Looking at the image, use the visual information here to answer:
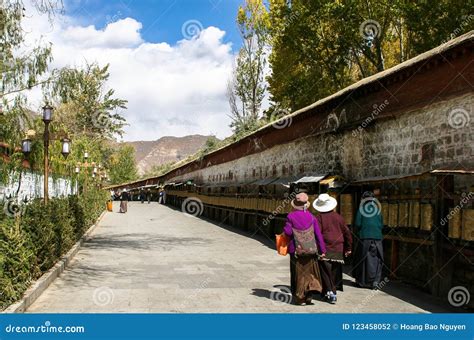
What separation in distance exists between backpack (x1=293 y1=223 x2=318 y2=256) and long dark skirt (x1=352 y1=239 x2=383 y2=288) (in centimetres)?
175

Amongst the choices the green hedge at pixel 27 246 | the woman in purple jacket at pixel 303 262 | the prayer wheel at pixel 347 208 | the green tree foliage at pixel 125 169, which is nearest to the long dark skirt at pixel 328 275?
the woman in purple jacket at pixel 303 262

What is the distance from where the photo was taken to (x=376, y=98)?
11.5 meters

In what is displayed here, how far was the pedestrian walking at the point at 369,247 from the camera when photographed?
8.89 meters

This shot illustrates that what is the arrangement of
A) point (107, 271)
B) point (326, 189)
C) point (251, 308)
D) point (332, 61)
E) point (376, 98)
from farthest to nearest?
point (332, 61), point (326, 189), point (376, 98), point (107, 271), point (251, 308)

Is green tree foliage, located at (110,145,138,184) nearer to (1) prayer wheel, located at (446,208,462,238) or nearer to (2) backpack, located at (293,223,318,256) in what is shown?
(2) backpack, located at (293,223,318,256)

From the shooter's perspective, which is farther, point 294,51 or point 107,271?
point 294,51

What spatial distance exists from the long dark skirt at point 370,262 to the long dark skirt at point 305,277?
160 centimetres

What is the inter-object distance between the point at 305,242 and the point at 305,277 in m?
0.50

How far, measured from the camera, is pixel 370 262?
888 cm

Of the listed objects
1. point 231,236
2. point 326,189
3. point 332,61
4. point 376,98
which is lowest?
point 231,236

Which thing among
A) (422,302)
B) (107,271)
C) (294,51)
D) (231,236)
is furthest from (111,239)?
(294,51)

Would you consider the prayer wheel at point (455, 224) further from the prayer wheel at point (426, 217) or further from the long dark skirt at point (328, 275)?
the long dark skirt at point (328, 275)

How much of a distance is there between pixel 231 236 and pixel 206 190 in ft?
45.0

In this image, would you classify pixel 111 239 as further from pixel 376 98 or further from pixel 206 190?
pixel 206 190
